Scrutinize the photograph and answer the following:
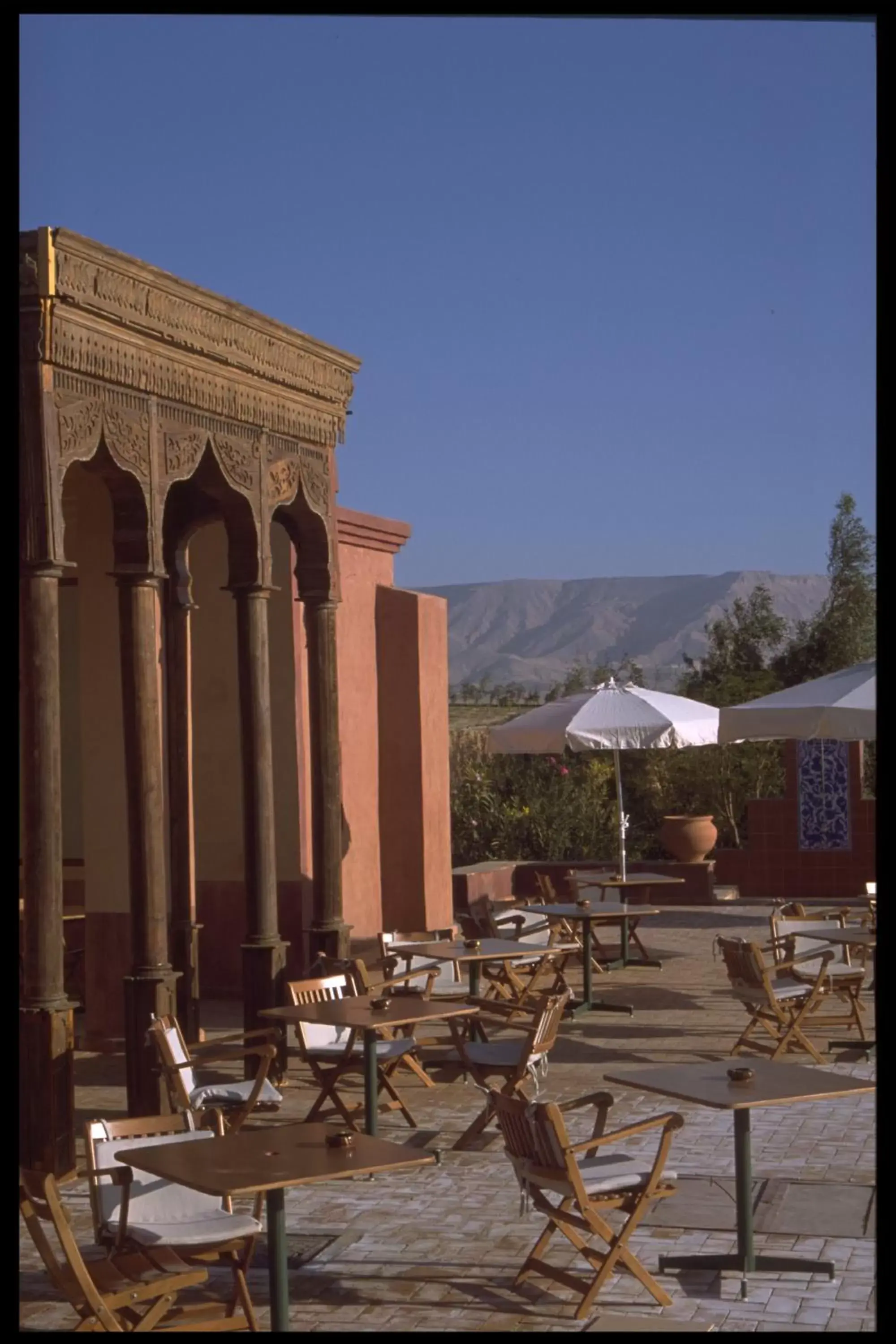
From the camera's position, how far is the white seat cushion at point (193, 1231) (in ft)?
17.6

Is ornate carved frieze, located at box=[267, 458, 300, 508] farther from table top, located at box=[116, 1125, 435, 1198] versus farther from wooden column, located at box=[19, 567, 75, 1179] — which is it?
table top, located at box=[116, 1125, 435, 1198]

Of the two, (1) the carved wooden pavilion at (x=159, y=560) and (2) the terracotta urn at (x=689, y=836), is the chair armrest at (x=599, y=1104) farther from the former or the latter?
(2) the terracotta urn at (x=689, y=836)

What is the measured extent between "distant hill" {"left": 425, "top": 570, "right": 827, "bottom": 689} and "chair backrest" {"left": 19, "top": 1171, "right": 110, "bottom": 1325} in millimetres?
143161

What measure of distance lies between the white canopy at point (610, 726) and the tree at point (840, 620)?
36.5 ft

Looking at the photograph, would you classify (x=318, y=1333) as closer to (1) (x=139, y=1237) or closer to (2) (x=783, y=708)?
(1) (x=139, y=1237)

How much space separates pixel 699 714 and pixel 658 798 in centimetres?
802

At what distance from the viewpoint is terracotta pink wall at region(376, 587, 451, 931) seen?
14984mm

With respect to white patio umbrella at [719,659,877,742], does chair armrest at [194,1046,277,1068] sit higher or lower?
lower

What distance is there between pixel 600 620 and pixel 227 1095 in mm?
→ 177281

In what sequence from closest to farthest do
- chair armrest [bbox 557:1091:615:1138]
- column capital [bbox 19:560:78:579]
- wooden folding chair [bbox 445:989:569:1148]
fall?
chair armrest [bbox 557:1091:615:1138]
column capital [bbox 19:560:78:579]
wooden folding chair [bbox 445:989:569:1148]

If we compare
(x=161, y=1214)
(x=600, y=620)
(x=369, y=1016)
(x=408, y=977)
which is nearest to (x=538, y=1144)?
(x=161, y=1214)

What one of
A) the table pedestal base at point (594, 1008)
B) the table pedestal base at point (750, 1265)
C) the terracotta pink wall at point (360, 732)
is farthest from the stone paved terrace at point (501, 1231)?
the terracotta pink wall at point (360, 732)

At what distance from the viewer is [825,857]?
2033cm

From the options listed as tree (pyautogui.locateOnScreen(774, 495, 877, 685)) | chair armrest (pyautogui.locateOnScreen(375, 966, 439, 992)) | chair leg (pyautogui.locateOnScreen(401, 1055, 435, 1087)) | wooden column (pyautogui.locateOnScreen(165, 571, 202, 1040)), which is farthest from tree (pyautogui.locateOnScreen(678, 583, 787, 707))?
chair leg (pyautogui.locateOnScreen(401, 1055, 435, 1087))
